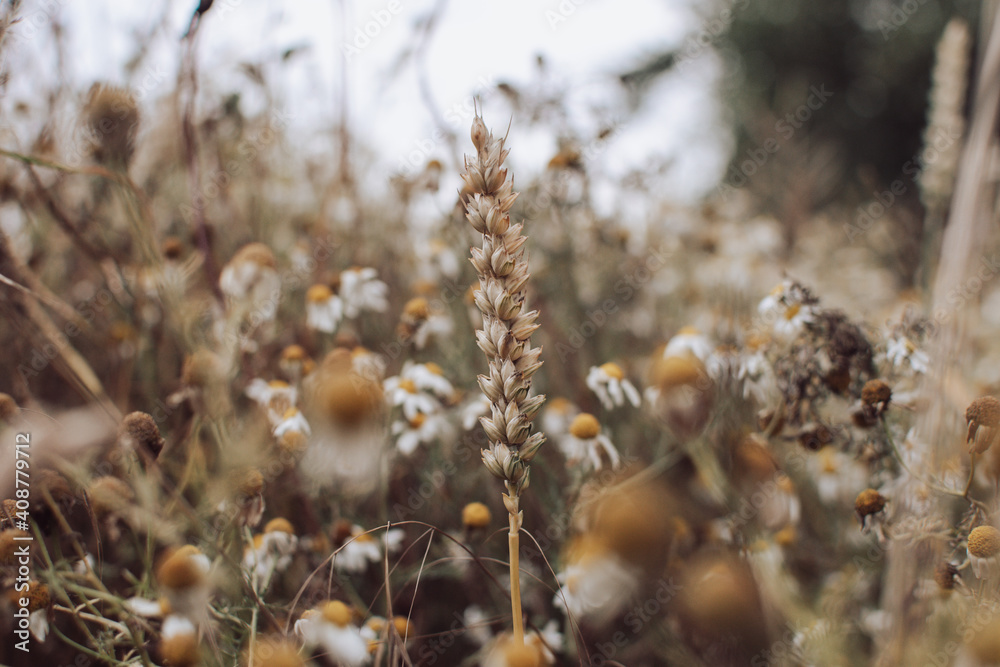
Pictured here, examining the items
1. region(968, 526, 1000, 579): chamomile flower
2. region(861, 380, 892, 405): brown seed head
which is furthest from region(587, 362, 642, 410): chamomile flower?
region(968, 526, 1000, 579): chamomile flower

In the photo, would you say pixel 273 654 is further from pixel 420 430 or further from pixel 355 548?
pixel 420 430

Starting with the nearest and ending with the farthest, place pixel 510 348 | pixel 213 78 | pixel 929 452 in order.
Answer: pixel 510 348, pixel 929 452, pixel 213 78

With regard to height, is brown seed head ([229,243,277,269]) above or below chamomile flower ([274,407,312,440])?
above

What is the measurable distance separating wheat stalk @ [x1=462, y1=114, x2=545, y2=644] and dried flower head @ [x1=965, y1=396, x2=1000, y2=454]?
1.07ft

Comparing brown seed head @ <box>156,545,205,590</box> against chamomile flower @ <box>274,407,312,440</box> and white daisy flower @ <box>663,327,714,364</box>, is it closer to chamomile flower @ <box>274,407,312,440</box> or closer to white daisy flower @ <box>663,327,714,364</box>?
chamomile flower @ <box>274,407,312,440</box>

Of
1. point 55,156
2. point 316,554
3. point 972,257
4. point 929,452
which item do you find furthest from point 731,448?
point 55,156

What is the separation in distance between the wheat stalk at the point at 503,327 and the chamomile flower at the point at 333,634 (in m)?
0.18

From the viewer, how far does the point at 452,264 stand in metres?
1.08

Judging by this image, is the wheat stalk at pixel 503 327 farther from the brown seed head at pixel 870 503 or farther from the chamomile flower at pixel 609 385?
the chamomile flower at pixel 609 385

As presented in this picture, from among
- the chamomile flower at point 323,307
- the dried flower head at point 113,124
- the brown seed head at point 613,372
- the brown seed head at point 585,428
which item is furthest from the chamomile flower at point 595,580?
the dried flower head at point 113,124

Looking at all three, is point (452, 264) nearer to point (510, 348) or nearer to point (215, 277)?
point (215, 277)

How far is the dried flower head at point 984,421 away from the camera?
1.33 feet

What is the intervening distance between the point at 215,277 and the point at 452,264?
0.44 metres

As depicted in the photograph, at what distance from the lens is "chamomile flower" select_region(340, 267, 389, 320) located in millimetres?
883
